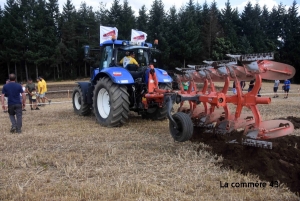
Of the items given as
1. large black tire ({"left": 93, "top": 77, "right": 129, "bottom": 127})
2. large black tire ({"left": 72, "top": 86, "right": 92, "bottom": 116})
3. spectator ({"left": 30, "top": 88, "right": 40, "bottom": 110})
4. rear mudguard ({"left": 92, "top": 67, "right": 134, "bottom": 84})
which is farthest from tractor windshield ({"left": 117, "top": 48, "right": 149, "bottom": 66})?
spectator ({"left": 30, "top": 88, "right": 40, "bottom": 110})

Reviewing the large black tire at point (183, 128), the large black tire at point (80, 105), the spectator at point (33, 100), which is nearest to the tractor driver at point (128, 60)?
the large black tire at point (80, 105)

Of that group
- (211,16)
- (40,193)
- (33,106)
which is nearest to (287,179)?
(40,193)

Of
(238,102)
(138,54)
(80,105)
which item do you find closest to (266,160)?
(238,102)

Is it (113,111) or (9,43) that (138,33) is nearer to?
(113,111)

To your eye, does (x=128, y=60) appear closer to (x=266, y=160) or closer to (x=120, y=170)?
(x=120, y=170)

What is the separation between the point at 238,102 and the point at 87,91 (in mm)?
5174

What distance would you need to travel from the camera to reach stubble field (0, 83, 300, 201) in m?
3.14

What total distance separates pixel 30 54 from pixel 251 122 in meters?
35.8

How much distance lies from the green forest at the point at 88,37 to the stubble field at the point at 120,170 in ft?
107

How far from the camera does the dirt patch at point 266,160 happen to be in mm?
3404

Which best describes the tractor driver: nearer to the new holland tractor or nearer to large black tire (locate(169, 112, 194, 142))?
the new holland tractor

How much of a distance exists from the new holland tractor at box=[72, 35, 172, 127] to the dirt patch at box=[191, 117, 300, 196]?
2.00 m

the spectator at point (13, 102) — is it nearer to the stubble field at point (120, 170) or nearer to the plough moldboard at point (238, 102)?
the stubble field at point (120, 170)

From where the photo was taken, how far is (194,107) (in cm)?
646
